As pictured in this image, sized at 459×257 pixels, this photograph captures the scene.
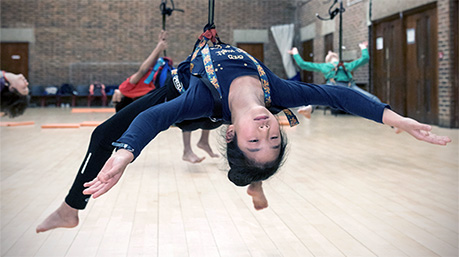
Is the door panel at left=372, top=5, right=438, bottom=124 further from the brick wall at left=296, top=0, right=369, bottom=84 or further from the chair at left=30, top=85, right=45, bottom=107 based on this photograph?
the chair at left=30, top=85, right=45, bottom=107

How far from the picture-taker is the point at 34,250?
7.93ft

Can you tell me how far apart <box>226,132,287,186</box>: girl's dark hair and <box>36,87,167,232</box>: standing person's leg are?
19.5 inches

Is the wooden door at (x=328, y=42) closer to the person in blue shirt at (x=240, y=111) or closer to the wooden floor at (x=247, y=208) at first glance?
the wooden floor at (x=247, y=208)

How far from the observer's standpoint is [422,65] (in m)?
8.88

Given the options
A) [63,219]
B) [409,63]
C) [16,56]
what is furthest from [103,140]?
[16,56]

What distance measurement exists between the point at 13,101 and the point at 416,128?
1877 mm

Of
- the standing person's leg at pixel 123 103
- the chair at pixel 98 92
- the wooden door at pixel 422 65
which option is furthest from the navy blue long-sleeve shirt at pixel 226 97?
the chair at pixel 98 92

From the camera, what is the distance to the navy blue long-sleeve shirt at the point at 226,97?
Answer: 1627mm

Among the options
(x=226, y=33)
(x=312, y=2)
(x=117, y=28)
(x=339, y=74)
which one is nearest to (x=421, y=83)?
(x=339, y=74)

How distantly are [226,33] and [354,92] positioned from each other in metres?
12.0

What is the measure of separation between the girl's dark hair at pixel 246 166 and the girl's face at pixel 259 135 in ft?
0.07

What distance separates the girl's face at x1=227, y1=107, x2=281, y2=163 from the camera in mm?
1535

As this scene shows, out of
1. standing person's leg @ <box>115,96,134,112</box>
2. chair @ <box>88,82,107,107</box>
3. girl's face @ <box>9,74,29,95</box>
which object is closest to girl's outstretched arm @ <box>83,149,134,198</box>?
girl's face @ <box>9,74,29,95</box>

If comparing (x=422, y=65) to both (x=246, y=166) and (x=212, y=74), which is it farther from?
(x=246, y=166)
